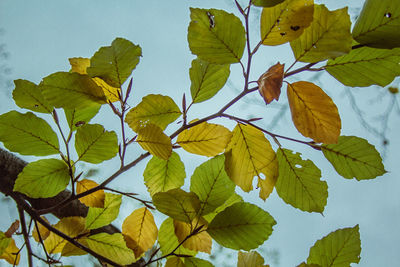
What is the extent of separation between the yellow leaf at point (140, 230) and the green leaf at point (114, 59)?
0.74 ft

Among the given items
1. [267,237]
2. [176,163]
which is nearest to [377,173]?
[267,237]

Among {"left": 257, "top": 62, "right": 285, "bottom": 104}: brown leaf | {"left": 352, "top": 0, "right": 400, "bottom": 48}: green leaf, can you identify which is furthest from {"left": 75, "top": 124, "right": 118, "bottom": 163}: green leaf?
{"left": 352, "top": 0, "right": 400, "bottom": 48}: green leaf

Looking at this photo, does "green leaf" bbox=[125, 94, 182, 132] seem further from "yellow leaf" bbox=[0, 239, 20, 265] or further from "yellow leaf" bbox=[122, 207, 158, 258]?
"yellow leaf" bbox=[0, 239, 20, 265]

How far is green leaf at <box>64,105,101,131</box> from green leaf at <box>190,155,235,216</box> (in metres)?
0.17

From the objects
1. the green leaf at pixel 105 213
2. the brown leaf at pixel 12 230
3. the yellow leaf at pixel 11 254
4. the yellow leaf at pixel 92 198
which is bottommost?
the yellow leaf at pixel 11 254

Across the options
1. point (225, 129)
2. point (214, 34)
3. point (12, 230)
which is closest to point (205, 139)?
point (225, 129)

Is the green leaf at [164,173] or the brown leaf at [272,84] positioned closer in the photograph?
the brown leaf at [272,84]

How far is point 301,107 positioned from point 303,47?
0.21ft

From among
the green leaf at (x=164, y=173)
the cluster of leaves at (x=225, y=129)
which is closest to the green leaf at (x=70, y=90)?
the cluster of leaves at (x=225, y=129)

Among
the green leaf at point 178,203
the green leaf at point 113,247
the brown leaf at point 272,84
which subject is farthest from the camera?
the green leaf at point 113,247

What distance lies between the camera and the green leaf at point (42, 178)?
439 millimetres

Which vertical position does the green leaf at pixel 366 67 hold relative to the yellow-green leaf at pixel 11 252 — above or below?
above

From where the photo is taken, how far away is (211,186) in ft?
1.42

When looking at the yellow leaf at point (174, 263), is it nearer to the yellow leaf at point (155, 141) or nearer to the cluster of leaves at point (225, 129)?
the cluster of leaves at point (225, 129)
